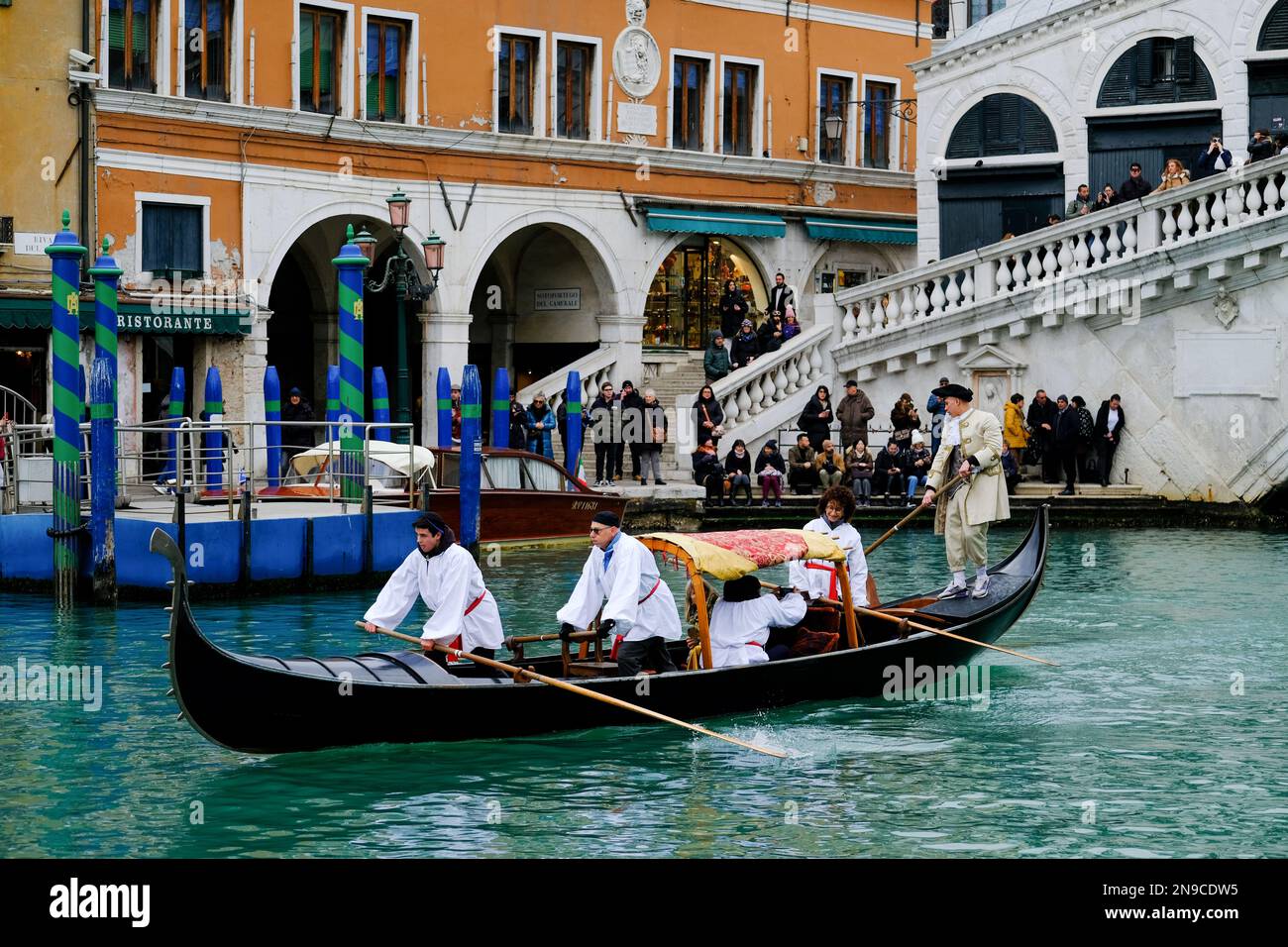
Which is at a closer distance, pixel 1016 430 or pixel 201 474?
pixel 201 474

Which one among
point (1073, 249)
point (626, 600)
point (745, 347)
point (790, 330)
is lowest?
point (626, 600)

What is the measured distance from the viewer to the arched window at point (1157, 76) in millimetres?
25547

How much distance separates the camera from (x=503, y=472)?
2112 centimetres

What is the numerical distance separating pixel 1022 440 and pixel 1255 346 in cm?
281

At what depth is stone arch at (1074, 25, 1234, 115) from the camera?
25.3 metres

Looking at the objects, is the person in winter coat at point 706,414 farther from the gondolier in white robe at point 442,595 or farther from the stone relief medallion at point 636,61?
the gondolier in white robe at point 442,595

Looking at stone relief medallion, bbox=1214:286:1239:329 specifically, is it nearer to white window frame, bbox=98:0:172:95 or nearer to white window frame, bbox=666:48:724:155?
white window frame, bbox=666:48:724:155

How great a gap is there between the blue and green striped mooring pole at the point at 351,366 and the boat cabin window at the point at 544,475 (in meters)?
2.64

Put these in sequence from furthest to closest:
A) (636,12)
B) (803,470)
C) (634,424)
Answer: (636,12) → (634,424) → (803,470)

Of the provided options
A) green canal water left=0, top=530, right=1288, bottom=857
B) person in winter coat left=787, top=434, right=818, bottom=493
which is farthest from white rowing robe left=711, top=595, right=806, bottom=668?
person in winter coat left=787, top=434, right=818, bottom=493

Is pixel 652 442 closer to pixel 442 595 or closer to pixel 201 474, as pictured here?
pixel 201 474

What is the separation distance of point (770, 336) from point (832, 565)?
14405 mm

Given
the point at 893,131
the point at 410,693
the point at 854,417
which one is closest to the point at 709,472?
the point at 854,417

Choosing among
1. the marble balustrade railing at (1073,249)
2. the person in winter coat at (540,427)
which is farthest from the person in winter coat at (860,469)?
the person in winter coat at (540,427)
